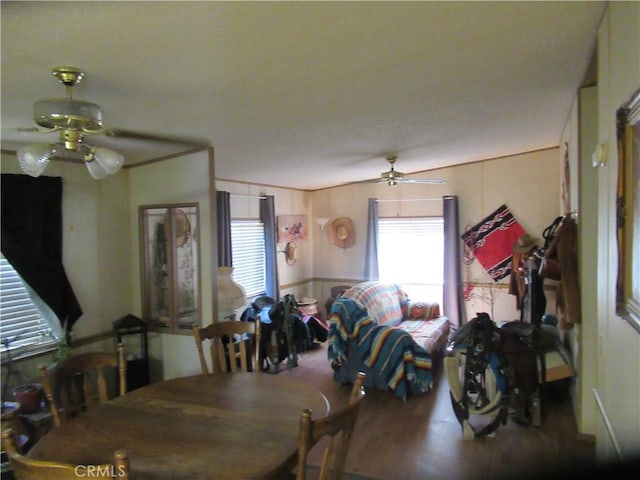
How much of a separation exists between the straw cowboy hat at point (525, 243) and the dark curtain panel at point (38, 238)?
16.5 feet

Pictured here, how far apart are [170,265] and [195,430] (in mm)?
2118

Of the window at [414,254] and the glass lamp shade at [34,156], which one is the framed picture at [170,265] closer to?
the glass lamp shade at [34,156]

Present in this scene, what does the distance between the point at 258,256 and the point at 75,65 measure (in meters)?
4.21

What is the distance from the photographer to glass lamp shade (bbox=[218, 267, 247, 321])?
158 inches

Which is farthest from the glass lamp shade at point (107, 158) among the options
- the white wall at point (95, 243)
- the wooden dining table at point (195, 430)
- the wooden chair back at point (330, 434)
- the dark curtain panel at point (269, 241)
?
the dark curtain panel at point (269, 241)

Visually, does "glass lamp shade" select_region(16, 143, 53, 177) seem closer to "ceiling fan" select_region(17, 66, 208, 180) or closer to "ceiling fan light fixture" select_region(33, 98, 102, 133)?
"ceiling fan" select_region(17, 66, 208, 180)

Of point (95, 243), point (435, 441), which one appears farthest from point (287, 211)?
point (435, 441)

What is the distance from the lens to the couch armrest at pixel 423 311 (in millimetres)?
5602

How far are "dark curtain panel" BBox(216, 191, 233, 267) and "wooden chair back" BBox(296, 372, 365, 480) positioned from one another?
11.4ft

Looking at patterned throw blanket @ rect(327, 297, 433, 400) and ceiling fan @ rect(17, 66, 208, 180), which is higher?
ceiling fan @ rect(17, 66, 208, 180)

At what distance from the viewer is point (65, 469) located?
1114 millimetres

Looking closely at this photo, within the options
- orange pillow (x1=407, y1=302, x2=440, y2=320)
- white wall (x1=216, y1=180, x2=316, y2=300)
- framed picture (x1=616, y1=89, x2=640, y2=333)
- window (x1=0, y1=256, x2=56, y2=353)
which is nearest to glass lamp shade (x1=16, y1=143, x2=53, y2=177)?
window (x1=0, y1=256, x2=56, y2=353)

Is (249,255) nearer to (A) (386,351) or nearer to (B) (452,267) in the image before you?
(A) (386,351)

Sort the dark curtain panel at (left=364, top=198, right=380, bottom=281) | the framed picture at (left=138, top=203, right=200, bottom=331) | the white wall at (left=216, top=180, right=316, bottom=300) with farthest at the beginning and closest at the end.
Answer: the dark curtain panel at (left=364, top=198, right=380, bottom=281), the white wall at (left=216, top=180, right=316, bottom=300), the framed picture at (left=138, top=203, right=200, bottom=331)
